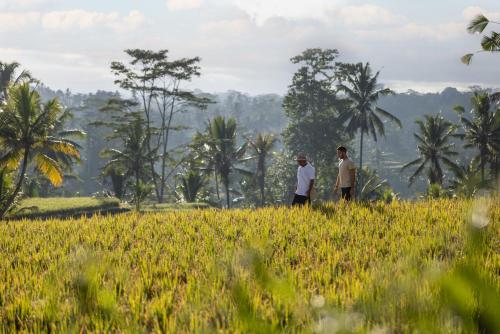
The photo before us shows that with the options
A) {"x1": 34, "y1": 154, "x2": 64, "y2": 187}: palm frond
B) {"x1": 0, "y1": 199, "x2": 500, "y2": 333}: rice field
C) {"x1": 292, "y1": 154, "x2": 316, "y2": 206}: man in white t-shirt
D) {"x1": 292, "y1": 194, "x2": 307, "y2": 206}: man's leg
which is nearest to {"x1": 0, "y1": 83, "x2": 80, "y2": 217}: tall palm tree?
{"x1": 34, "y1": 154, "x2": 64, "y2": 187}: palm frond

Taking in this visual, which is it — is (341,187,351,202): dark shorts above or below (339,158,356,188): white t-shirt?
below

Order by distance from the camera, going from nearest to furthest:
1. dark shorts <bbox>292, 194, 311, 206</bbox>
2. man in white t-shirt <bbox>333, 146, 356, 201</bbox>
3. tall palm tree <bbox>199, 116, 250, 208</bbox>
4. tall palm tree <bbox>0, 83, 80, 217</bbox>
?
1. man in white t-shirt <bbox>333, 146, 356, 201</bbox>
2. dark shorts <bbox>292, 194, 311, 206</bbox>
3. tall palm tree <bbox>0, 83, 80, 217</bbox>
4. tall palm tree <bbox>199, 116, 250, 208</bbox>

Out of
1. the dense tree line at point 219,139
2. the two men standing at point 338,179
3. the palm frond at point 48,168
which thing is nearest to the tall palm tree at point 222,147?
the dense tree line at point 219,139

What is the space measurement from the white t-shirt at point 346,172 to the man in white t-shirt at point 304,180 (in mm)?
590

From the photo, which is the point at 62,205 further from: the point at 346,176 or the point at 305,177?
the point at 346,176

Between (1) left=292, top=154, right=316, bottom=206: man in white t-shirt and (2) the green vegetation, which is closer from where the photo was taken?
(1) left=292, top=154, right=316, bottom=206: man in white t-shirt

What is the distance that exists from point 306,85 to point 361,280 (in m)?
45.3

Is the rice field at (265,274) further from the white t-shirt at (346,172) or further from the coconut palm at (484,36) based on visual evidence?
the coconut palm at (484,36)

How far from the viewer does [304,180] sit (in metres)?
10.8

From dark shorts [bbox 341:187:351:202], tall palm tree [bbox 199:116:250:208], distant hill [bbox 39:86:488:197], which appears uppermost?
distant hill [bbox 39:86:488:197]

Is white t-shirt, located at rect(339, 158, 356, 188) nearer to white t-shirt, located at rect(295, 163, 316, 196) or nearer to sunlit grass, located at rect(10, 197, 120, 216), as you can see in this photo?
white t-shirt, located at rect(295, 163, 316, 196)

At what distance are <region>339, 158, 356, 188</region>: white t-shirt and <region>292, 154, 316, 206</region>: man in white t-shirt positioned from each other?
0.59 m

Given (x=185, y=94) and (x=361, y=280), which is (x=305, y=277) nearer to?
(x=361, y=280)

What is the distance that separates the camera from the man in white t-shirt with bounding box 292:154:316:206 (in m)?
10.6
